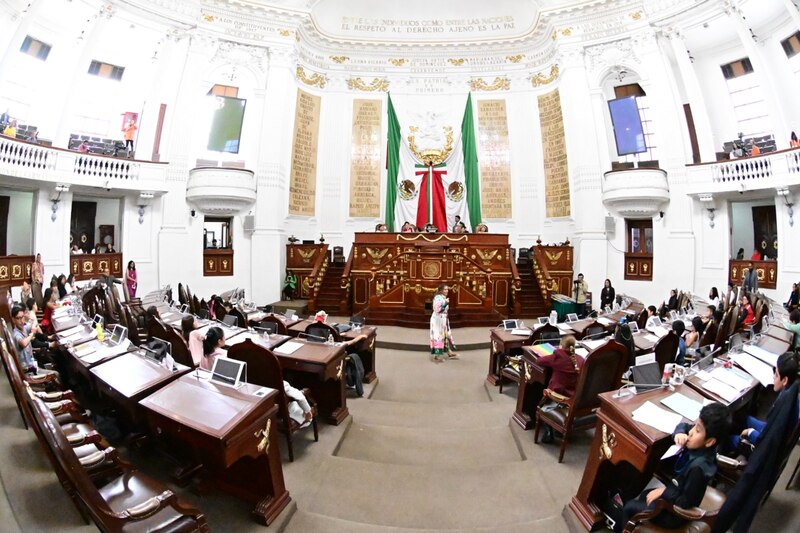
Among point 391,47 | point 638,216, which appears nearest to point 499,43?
point 391,47

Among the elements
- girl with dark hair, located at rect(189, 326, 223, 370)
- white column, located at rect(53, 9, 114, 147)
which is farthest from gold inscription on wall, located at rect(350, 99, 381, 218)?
girl with dark hair, located at rect(189, 326, 223, 370)

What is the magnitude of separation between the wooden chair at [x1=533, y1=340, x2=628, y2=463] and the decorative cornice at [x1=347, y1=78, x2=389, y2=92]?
13976mm

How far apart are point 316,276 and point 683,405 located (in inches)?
411

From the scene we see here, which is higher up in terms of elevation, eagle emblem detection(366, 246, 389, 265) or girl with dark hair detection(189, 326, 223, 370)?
eagle emblem detection(366, 246, 389, 265)

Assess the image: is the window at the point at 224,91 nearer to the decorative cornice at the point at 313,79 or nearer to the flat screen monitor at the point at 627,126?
the decorative cornice at the point at 313,79

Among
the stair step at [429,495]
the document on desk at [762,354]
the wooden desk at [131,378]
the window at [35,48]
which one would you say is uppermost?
the window at [35,48]

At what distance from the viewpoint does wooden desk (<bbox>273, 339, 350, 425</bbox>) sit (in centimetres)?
412

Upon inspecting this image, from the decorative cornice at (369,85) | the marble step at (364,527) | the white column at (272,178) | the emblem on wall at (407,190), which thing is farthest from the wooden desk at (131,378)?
the decorative cornice at (369,85)

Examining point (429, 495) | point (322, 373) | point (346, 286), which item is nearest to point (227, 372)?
point (322, 373)

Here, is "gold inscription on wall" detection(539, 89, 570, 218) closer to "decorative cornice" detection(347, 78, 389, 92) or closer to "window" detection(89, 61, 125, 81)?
"decorative cornice" detection(347, 78, 389, 92)

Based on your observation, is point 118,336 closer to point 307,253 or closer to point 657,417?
point 657,417

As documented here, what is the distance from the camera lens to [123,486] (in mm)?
2287

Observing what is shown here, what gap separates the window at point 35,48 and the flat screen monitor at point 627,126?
57.4ft

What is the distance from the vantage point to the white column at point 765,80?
1027 centimetres
